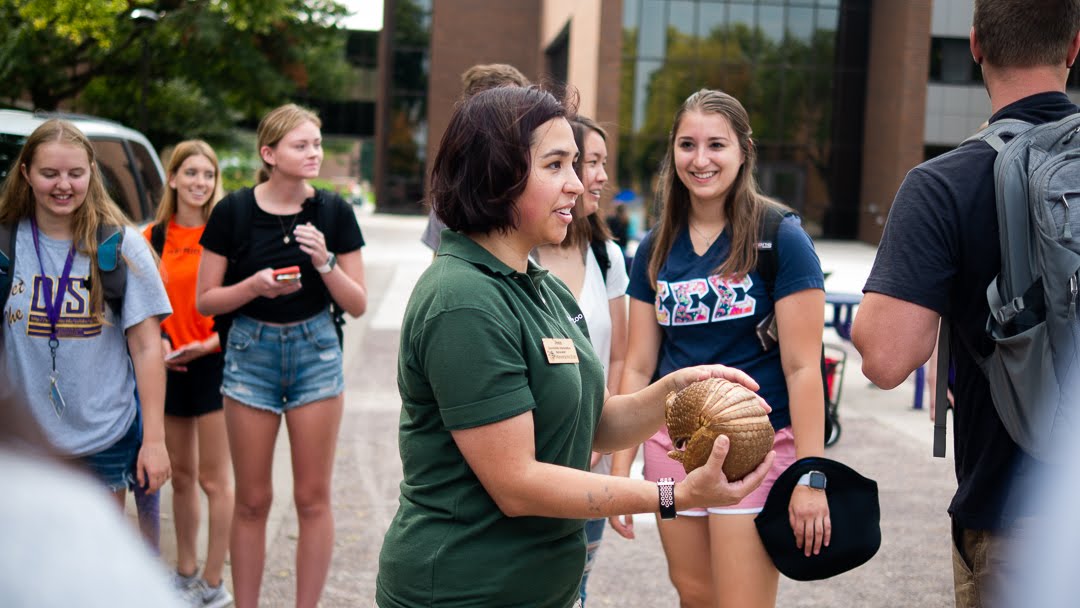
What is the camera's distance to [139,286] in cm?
396

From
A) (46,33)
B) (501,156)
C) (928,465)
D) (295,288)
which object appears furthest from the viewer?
(46,33)

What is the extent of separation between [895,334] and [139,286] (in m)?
2.77

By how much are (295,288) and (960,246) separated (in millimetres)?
2674

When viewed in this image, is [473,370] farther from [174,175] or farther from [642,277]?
[174,175]

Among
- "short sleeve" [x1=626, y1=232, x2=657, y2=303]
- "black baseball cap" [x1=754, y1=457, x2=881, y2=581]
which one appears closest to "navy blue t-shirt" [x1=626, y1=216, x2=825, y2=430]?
"short sleeve" [x1=626, y1=232, x2=657, y2=303]

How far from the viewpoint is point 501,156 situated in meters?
2.32

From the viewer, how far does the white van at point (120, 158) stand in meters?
5.71

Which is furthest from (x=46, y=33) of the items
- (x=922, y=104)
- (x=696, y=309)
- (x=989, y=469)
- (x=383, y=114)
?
(x=383, y=114)

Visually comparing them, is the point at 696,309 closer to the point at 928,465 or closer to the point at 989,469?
the point at 989,469

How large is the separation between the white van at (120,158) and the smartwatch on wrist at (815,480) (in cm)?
432

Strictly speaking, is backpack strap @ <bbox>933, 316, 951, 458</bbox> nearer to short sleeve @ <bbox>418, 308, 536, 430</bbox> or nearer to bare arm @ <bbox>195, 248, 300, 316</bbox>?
short sleeve @ <bbox>418, 308, 536, 430</bbox>

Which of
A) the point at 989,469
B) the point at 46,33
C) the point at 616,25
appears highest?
the point at 616,25

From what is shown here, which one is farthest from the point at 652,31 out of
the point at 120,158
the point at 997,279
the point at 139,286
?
the point at 997,279

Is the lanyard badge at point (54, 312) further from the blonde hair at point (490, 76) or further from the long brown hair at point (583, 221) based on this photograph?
the long brown hair at point (583, 221)
